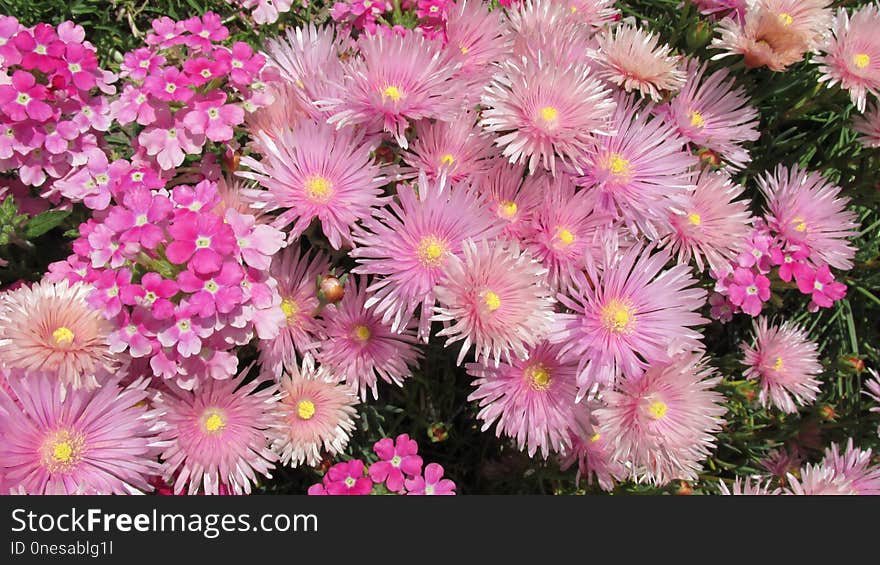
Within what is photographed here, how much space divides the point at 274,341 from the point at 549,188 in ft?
2.42

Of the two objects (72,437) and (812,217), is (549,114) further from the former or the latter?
(72,437)

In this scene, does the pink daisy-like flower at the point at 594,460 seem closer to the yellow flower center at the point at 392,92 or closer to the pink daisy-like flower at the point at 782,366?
the pink daisy-like flower at the point at 782,366

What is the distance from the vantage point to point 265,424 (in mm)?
1456

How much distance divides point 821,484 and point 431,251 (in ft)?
3.81

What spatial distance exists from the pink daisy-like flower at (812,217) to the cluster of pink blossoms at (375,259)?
237 millimetres

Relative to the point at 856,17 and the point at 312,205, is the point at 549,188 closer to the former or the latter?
the point at 312,205

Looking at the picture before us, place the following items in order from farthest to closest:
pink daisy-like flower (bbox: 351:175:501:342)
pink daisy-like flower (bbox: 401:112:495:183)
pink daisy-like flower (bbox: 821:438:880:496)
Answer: pink daisy-like flower (bbox: 821:438:880:496)
pink daisy-like flower (bbox: 401:112:495:183)
pink daisy-like flower (bbox: 351:175:501:342)

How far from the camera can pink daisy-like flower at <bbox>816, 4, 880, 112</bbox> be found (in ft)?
5.90

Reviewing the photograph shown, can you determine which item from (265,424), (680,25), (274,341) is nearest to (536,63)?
(680,25)

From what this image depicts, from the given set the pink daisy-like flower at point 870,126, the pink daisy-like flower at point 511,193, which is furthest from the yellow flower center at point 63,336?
the pink daisy-like flower at point 870,126

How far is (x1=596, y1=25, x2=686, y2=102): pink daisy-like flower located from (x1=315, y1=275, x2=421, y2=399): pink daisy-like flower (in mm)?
824

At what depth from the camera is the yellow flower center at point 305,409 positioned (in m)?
1.50

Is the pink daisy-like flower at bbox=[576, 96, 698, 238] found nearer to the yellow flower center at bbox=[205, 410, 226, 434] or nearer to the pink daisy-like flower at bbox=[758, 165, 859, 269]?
the pink daisy-like flower at bbox=[758, 165, 859, 269]

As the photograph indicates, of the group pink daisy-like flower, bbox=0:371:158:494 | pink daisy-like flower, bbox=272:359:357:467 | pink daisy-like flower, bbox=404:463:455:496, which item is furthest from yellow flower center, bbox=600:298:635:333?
pink daisy-like flower, bbox=0:371:158:494
